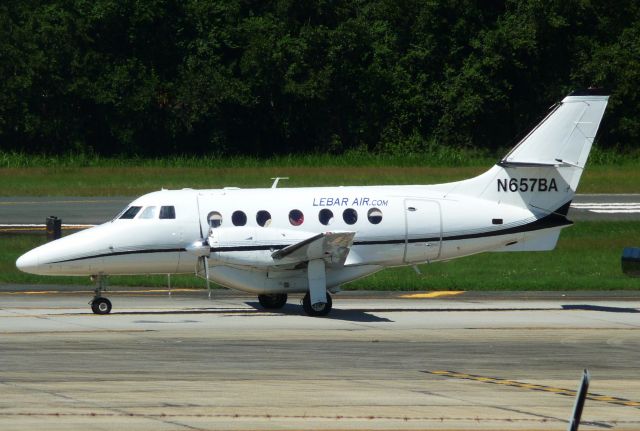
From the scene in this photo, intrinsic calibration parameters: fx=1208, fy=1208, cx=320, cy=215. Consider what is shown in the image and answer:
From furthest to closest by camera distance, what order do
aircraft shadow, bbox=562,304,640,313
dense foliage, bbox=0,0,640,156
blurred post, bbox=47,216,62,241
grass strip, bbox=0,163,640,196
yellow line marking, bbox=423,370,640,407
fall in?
dense foliage, bbox=0,0,640,156 < grass strip, bbox=0,163,640,196 < blurred post, bbox=47,216,62,241 < aircraft shadow, bbox=562,304,640,313 < yellow line marking, bbox=423,370,640,407

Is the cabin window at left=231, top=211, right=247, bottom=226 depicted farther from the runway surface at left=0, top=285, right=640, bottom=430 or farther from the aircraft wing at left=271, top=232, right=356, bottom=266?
the runway surface at left=0, top=285, right=640, bottom=430

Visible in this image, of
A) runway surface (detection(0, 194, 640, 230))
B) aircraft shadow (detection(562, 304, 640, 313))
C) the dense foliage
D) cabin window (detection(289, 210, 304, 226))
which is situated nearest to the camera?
cabin window (detection(289, 210, 304, 226))

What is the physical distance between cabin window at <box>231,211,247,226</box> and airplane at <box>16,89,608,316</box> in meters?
0.02

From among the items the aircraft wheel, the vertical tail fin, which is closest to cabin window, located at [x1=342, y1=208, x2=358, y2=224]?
the aircraft wheel

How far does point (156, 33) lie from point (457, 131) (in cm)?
1659

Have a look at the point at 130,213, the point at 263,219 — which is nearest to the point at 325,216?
the point at 263,219

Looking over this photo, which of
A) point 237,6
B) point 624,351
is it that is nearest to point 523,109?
point 237,6

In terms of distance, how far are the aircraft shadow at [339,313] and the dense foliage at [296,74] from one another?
119 ft

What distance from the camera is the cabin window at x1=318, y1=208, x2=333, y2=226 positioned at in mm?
24250

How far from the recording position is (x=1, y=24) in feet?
205

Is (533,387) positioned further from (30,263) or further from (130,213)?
(30,263)

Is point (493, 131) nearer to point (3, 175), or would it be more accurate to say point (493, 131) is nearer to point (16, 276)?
point (3, 175)

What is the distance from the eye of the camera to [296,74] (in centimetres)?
6209

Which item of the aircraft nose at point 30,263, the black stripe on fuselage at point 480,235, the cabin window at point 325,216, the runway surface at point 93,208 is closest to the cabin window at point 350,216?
the cabin window at point 325,216
